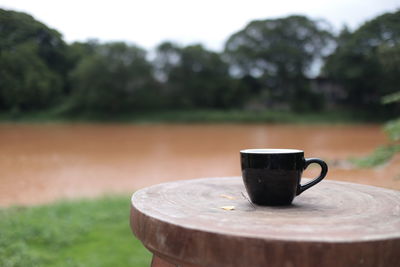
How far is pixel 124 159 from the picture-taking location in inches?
347

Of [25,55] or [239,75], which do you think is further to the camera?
[239,75]

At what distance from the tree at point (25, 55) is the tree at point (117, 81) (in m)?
14.9

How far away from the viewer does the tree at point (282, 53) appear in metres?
13.0

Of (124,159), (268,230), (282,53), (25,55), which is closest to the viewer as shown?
(268,230)

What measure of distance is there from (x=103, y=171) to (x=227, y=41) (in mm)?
14166

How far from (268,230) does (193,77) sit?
20815 millimetres

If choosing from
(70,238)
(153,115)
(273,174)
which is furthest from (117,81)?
(273,174)

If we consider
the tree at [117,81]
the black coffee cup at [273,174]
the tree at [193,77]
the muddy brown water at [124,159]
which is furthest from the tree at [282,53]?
the black coffee cup at [273,174]

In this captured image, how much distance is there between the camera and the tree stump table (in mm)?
765

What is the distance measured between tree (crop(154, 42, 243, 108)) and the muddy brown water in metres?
6.87

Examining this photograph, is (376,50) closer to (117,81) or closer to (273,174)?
(273,174)

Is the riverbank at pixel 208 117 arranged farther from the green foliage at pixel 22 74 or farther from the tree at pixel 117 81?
the green foliage at pixel 22 74

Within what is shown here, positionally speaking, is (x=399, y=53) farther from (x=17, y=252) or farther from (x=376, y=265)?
(x=17, y=252)

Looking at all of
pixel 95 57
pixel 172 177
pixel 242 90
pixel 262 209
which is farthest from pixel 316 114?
pixel 262 209
